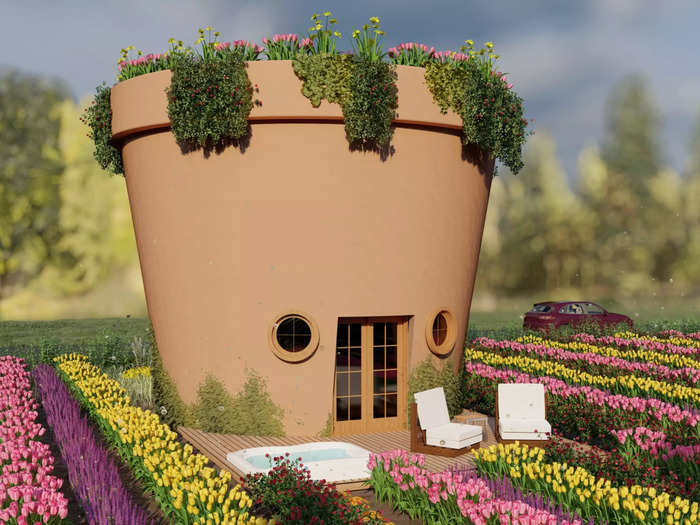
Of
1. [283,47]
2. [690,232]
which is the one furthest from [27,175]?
[690,232]

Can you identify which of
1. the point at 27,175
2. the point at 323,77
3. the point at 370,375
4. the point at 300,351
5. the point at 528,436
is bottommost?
the point at 528,436

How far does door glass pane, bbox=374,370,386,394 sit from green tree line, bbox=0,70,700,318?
1020 inches

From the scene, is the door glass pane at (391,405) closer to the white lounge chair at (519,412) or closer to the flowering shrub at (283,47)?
the white lounge chair at (519,412)

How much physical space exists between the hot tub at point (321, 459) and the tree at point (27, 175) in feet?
97.0

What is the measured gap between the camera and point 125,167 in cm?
1020

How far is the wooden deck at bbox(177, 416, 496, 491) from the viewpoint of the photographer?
756 cm

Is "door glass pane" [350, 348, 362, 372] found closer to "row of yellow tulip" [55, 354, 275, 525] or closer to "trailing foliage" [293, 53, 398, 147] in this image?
"row of yellow tulip" [55, 354, 275, 525]

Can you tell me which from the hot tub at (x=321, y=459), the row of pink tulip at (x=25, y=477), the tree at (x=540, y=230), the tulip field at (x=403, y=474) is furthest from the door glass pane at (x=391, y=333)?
the tree at (x=540, y=230)

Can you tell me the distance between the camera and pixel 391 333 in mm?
9297

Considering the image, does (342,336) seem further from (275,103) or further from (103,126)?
(103,126)

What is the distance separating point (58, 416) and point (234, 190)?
3645 millimetres

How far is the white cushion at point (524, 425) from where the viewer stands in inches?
323

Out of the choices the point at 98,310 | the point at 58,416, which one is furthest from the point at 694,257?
the point at 58,416

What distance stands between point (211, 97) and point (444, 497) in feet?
18.4
